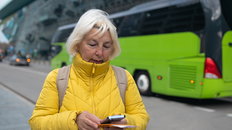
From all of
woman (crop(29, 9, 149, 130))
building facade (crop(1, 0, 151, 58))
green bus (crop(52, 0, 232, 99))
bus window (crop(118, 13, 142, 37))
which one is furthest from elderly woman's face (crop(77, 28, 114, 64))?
building facade (crop(1, 0, 151, 58))

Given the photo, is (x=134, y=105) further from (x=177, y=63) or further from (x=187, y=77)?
(x=177, y=63)

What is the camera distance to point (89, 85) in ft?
5.82

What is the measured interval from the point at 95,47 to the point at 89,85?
0.83 feet

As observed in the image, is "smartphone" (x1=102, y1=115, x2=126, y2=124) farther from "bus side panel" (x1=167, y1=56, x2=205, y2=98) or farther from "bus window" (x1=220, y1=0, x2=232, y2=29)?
"bus window" (x1=220, y1=0, x2=232, y2=29)

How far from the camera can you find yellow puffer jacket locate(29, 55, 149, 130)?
1729 millimetres

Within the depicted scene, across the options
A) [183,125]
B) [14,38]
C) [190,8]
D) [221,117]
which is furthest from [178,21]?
[14,38]

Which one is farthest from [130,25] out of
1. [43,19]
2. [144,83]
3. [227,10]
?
[43,19]

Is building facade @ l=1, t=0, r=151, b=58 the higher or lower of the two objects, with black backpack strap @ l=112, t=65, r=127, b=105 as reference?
higher

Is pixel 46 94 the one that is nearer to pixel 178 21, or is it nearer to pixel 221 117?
pixel 221 117

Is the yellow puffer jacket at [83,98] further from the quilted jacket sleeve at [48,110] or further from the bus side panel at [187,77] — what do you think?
the bus side panel at [187,77]

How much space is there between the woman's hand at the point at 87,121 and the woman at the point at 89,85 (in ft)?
0.40

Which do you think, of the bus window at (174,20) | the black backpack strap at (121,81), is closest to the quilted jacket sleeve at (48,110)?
the black backpack strap at (121,81)

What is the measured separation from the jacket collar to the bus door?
19.6 ft

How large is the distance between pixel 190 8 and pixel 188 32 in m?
0.67
